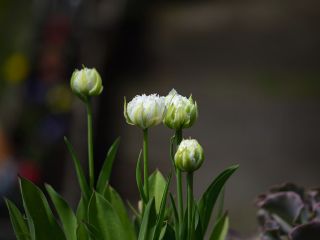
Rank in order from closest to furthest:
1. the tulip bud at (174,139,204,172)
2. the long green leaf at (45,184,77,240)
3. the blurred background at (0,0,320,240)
Result: the tulip bud at (174,139,204,172) < the long green leaf at (45,184,77,240) < the blurred background at (0,0,320,240)

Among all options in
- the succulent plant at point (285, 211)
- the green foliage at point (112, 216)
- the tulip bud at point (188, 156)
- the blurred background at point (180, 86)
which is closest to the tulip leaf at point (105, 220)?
the green foliage at point (112, 216)

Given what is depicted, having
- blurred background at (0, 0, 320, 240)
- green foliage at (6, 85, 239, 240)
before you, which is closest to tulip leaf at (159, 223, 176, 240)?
green foliage at (6, 85, 239, 240)

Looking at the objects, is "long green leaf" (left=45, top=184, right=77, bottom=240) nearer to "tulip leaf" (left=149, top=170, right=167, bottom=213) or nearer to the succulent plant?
"tulip leaf" (left=149, top=170, right=167, bottom=213)

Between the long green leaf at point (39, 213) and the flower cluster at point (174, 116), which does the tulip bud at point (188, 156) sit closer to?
the flower cluster at point (174, 116)

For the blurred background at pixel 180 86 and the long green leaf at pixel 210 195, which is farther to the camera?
the blurred background at pixel 180 86

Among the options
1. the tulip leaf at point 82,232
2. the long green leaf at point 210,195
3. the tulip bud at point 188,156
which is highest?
the tulip bud at point 188,156

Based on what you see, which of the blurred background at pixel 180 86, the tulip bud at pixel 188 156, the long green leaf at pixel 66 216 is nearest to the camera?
the tulip bud at pixel 188 156

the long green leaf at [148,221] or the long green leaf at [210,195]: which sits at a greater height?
the long green leaf at [210,195]
